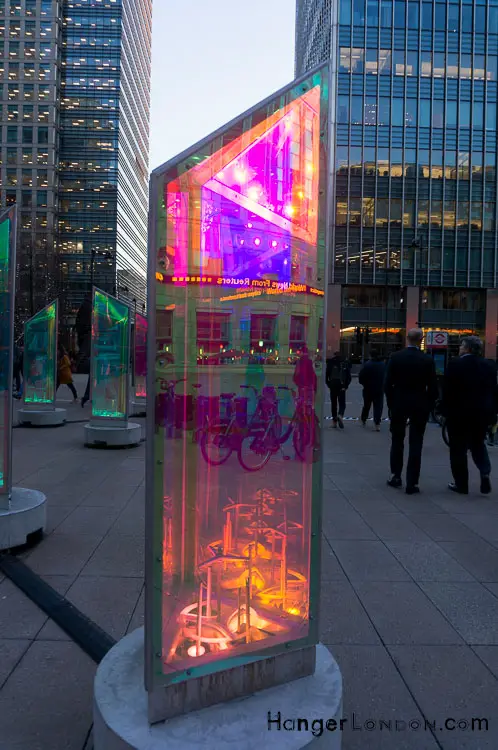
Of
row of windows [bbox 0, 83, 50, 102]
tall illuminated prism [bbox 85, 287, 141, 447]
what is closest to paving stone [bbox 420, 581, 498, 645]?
tall illuminated prism [bbox 85, 287, 141, 447]

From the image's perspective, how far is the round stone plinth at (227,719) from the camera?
6.11 ft

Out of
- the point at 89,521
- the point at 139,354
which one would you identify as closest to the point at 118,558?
the point at 89,521

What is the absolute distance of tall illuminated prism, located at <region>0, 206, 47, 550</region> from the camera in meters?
4.51

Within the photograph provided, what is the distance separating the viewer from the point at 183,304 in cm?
196

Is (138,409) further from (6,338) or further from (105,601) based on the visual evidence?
(105,601)

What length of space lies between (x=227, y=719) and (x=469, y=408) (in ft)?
18.3

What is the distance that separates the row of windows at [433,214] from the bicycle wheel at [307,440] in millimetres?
52206

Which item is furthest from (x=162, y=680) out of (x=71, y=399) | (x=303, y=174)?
(x=71, y=399)

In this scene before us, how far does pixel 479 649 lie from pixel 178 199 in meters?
3.00

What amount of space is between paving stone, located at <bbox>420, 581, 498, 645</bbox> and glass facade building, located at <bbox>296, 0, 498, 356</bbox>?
1902 inches

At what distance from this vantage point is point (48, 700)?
2.59 meters

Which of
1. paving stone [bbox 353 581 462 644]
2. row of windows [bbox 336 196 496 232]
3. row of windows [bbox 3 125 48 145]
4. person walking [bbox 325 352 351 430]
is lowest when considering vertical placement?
paving stone [bbox 353 581 462 644]

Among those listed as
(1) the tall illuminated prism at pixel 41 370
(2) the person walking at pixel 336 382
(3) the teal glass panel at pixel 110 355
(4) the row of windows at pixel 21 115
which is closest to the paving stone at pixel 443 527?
(3) the teal glass panel at pixel 110 355

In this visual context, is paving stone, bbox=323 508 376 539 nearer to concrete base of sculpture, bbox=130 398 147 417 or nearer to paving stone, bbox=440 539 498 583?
paving stone, bbox=440 539 498 583
